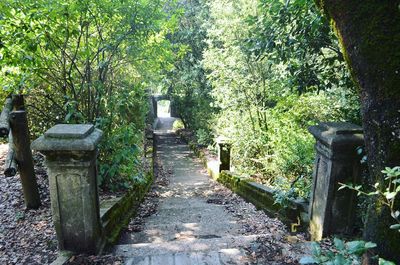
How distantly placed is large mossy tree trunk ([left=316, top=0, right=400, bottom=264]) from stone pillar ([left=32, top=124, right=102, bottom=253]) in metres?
1.98

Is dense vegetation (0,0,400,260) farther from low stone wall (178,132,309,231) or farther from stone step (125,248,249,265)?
stone step (125,248,249,265)

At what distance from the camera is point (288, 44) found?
12.4ft

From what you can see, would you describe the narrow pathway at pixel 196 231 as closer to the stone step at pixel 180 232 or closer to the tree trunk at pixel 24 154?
the stone step at pixel 180 232

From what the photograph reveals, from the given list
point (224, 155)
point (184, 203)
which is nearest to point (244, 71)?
point (224, 155)

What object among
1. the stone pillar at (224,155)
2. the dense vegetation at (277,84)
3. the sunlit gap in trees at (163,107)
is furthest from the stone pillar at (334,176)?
the sunlit gap in trees at (163,107)

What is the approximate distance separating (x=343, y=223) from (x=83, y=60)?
13.0ft

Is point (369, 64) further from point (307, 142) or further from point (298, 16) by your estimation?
point (307, 142)

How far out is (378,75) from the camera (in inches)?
57.8

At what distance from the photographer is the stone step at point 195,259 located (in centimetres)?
263

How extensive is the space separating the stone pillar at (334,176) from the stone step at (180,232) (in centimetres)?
128

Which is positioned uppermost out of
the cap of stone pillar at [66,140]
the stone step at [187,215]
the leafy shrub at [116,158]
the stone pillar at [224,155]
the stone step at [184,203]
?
the cap of stone pillar at [66,140]

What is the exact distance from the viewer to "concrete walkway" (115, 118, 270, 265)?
2.71 metres

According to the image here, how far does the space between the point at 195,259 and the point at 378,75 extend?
2.04 metres

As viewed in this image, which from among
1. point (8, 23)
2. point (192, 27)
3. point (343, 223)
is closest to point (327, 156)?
point (343, 223)
